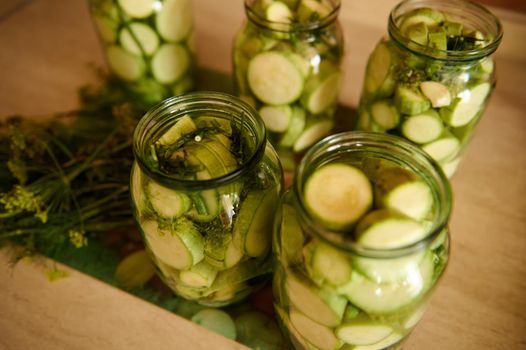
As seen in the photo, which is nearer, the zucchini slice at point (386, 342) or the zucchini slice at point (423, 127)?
the zucchini slice at point (386, 342)

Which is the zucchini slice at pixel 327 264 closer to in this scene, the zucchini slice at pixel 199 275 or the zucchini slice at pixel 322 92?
the zucchini slice at pixel 199 275

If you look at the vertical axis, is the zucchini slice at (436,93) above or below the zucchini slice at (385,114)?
above

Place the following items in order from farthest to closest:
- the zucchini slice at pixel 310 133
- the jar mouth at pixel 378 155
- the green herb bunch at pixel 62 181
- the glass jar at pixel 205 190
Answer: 1. the zucchini slice at pixel 310 133
2. the green herb bunch at pixel 62 181
3. the glass jar at pixel 205 190
4. the jar mouth at pixel 378 155

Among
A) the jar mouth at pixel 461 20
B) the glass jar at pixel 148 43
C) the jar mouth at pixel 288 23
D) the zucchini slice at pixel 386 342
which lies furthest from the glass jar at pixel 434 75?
the glass jar at pixel 148 43

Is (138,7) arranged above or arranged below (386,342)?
above

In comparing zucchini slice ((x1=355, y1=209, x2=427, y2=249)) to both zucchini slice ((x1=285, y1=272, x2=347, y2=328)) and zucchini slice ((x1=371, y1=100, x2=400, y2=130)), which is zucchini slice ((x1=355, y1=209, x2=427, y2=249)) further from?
zucchini slice ((x1=371, y1=100, x2=400, y2=130))

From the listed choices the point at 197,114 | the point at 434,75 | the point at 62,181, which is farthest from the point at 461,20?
the point at 62,181

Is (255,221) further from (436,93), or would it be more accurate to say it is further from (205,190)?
(436,93)

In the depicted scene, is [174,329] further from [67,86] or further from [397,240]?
[67,86]
